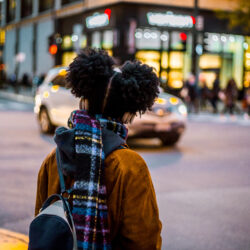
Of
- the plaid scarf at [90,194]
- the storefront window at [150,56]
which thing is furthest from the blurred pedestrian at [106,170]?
the storefront window at [150,56]

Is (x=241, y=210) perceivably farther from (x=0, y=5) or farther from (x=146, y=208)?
(x=0, y=5)

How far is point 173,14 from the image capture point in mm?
32375

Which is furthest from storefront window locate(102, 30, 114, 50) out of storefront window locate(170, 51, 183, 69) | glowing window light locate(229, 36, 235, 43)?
glowing window light locate(229, 36, 235, 43)

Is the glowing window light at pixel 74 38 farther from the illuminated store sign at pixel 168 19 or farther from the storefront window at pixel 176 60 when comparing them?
the storefront window at pixel 176 60

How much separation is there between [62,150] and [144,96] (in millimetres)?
454

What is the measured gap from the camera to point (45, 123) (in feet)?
47.4

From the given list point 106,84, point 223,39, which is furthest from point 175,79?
point 106,84

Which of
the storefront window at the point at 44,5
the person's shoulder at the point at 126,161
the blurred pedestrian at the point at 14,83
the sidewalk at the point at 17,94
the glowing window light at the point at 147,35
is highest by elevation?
the storefront window at the point at 44,5

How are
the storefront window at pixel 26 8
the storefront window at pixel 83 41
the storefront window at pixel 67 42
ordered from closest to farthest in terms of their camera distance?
the storefront window at pixel 83 41
the storefront window at pixel 67 42
the storefront window at pixel 26 8

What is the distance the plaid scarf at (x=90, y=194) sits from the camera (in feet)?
7.18

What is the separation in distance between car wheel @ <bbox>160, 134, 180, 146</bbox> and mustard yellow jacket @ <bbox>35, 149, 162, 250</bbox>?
32.4 feet

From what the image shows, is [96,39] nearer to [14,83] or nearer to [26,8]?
[14,83]

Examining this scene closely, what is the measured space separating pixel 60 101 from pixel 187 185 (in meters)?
6.40

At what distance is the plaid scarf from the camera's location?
2.19 m
